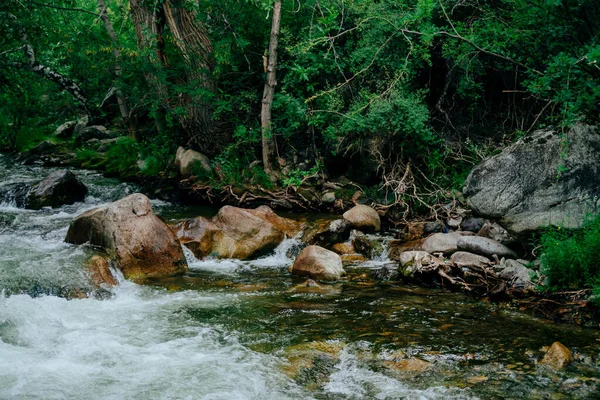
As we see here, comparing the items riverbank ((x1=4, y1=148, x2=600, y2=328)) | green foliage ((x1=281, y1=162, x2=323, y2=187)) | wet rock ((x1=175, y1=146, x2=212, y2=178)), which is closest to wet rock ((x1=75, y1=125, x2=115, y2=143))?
riverbank ((x1=4, y1=148, x2=600, y2=328))

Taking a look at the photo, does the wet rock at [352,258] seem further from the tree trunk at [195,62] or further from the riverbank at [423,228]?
the tree trunk at [195,62]

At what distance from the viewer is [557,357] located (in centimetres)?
504

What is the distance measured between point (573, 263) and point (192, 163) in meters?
9.10

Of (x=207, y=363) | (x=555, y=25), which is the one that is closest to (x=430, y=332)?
(x=207, y=363)

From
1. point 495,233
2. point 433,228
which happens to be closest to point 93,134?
point 433,228

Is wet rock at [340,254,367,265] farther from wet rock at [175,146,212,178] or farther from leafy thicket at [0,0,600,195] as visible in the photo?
wet rock at [175,146,212,178]

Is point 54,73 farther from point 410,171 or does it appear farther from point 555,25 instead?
point 555,25

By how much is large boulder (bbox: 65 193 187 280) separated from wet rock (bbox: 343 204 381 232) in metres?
3.37

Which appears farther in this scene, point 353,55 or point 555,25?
point 353,55

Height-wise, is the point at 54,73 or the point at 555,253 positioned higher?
the point at 54,73

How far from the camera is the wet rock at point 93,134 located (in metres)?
19.2

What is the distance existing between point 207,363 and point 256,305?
176 cm

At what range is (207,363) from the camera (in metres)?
5.16

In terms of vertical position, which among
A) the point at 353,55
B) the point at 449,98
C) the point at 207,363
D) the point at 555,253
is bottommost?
the point at 207,363
